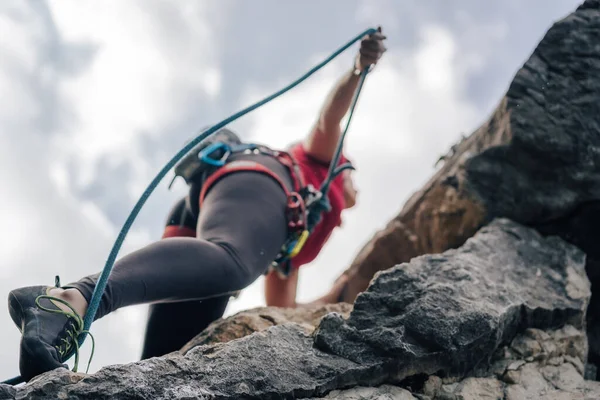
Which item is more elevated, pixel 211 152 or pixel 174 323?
pixel 211 152

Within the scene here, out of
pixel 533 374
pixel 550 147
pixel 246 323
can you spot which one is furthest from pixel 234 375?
pixel 550 147

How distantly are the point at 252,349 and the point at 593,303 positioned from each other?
2.11m

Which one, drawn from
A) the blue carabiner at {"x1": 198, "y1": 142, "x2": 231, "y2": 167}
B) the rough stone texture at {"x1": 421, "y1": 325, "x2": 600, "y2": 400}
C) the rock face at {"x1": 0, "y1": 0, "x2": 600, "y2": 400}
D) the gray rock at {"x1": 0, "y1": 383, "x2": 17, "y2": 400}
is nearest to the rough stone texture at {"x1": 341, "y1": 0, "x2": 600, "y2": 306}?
the rock face at {"x1": 0, "y1": 0, "x2": 600, "y2": 400}

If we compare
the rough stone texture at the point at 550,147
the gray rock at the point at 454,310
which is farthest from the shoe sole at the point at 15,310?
the rough stone texture at the point at 550,147

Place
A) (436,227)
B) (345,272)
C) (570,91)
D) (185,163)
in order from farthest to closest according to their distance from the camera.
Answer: (345,272) → (436,227) → (570,91) → (185,163)

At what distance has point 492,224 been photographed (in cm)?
313

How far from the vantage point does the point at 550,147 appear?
9.72 ft

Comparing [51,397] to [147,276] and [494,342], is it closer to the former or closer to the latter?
[147,276]

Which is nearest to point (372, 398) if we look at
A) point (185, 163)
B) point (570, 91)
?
point (185, 163)

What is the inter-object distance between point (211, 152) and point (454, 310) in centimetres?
132

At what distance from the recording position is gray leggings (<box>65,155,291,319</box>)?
192 cm

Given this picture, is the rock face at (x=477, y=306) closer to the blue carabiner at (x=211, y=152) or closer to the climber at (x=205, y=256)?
the climber at (x=205, y=256)

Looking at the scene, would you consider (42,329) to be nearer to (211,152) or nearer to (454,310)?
(211,152)

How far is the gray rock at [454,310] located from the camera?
1.98 m
